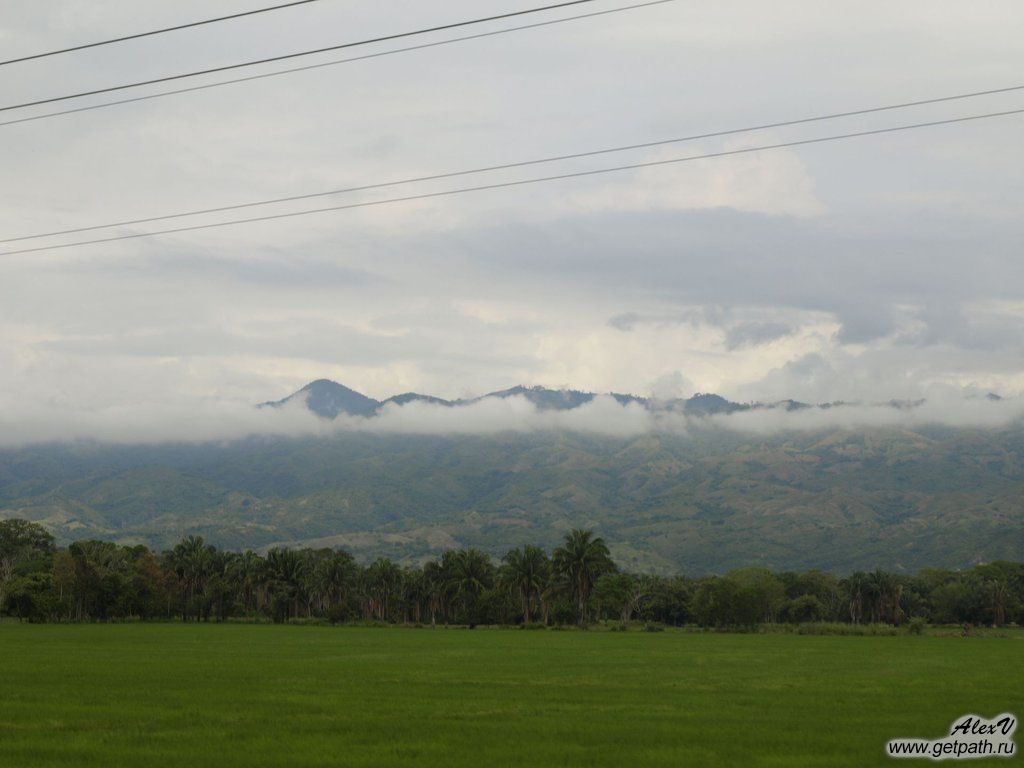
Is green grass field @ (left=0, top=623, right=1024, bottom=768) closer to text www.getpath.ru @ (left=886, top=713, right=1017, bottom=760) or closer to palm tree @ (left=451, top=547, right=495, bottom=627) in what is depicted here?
text www.getpath.ru @ (left=886, top=713, right=1017, bottom=760)

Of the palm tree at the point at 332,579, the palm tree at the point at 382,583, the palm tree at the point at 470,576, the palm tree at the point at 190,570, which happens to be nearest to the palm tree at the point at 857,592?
the palm tree at the point at 470,576

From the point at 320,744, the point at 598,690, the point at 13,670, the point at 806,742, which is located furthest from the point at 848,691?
the point at 13,670

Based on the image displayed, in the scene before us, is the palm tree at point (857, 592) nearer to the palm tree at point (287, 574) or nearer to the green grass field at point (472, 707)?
the palm tree at point (287, 574)

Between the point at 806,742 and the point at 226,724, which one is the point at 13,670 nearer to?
the point at 226,724

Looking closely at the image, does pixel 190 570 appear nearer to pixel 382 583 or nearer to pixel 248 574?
pixel 248 574

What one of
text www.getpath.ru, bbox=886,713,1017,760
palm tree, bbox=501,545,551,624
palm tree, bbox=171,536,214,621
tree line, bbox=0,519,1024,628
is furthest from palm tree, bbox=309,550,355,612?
text www.getpath.ru, bbox=886,713,1017,760

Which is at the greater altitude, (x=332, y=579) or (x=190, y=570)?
(x=190, y=570)

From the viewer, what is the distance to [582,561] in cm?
14625

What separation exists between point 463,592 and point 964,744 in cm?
13226

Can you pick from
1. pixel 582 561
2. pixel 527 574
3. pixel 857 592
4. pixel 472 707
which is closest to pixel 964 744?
pixel 472 707

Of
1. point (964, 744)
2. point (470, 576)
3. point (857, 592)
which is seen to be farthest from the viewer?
point (857, 592)

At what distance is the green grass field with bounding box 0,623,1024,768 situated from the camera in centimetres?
2725

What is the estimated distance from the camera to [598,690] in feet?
145

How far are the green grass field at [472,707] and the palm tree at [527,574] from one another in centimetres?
8102
